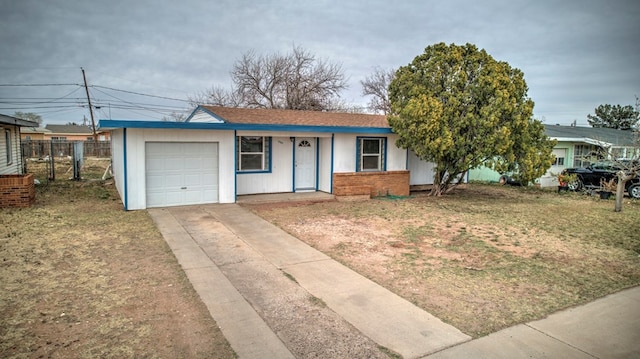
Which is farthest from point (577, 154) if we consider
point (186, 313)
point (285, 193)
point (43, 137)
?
point (43, 137)

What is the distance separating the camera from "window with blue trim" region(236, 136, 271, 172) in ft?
49.3

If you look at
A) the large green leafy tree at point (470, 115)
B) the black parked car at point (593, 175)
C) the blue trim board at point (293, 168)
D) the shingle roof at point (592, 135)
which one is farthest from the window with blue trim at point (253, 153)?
the shingle roof at point (592, 135)

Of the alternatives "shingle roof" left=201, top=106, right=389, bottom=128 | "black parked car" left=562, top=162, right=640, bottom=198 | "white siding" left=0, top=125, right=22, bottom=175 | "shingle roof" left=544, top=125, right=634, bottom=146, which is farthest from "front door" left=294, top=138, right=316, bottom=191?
"shingle roof" left=544, top=125, right=634, bottom=146

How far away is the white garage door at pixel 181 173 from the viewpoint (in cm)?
1250

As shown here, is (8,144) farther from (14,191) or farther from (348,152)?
(348,152)

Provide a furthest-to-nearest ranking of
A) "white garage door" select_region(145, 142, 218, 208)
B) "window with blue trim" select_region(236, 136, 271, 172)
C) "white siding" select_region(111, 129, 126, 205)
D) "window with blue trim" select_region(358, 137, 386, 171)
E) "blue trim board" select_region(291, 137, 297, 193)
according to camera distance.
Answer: "window with blue trim" select_region(358, 137, 386, 171), "blue trim board" select_region(291, 137, 297, 193), "window with blue trim" select_region(236, 136, 271, 172), "white siding" select_region(111, 129, 126, 205), "white garage door" select_region(145, 142, 218, 208)

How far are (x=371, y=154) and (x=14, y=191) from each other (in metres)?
12.0

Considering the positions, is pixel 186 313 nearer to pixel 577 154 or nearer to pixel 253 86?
pixel 577 154

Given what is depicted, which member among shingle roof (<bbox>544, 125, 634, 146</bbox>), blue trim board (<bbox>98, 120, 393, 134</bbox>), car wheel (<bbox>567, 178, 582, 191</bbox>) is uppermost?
shingle roof (<bbox>544, 125, 634, 146</bbox>)

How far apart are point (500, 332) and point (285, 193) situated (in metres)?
11.3

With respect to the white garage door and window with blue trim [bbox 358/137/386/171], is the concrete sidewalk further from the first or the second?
window with blue trim [bbox 358/137/386/171]

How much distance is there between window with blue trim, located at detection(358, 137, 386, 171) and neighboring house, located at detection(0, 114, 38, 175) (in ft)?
40.7

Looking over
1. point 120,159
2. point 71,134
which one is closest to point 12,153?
point 120,159

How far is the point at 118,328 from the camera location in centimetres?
477
